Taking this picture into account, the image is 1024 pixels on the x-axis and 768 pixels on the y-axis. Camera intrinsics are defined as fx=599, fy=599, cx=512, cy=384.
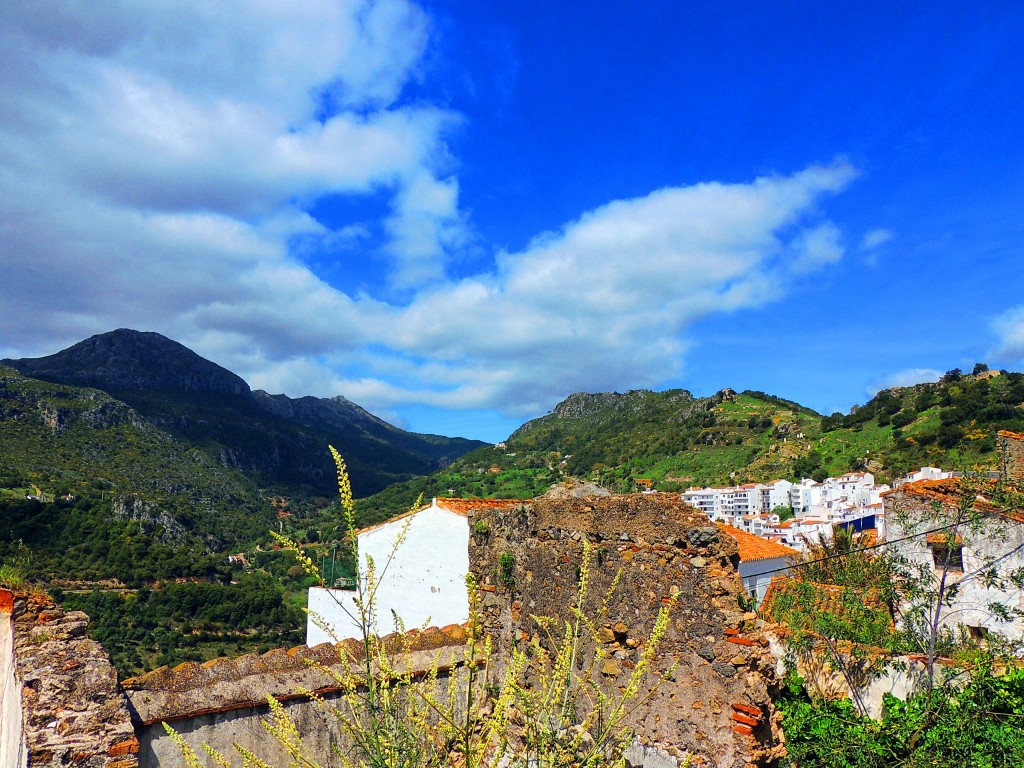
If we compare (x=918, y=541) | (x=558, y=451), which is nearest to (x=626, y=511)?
(x=918, y=541)

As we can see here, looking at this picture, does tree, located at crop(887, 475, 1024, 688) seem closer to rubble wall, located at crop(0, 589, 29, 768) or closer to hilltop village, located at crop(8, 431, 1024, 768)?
hilltop village, located at crop(8, 431, 1024, 768)

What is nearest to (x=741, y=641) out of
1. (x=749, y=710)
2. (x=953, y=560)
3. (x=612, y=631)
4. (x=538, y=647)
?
(x=749, y=710)

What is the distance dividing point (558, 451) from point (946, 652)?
88895 millimetres

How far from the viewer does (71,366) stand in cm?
10431

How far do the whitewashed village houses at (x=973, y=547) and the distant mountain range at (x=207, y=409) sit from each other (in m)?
89.2

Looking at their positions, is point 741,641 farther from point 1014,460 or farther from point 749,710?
point 1014,460

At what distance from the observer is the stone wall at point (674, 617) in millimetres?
5004

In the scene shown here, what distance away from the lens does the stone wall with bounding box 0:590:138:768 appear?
3801 mm

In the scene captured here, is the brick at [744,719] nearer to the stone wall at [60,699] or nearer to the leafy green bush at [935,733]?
the leafy green bush at [935,733]

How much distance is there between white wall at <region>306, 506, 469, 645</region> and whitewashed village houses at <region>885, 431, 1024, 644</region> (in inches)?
337

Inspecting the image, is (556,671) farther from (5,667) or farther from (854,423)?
(854,423)

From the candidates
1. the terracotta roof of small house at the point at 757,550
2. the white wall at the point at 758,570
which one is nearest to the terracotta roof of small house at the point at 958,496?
the terracotta roof of small house at the point at 757,550

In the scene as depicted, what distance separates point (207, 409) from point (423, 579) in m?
104


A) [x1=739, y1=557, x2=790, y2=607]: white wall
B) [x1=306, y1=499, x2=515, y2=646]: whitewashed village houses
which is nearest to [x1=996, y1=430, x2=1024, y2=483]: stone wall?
[x1=739, y1=557, x2=790, y2=607]: white wall
